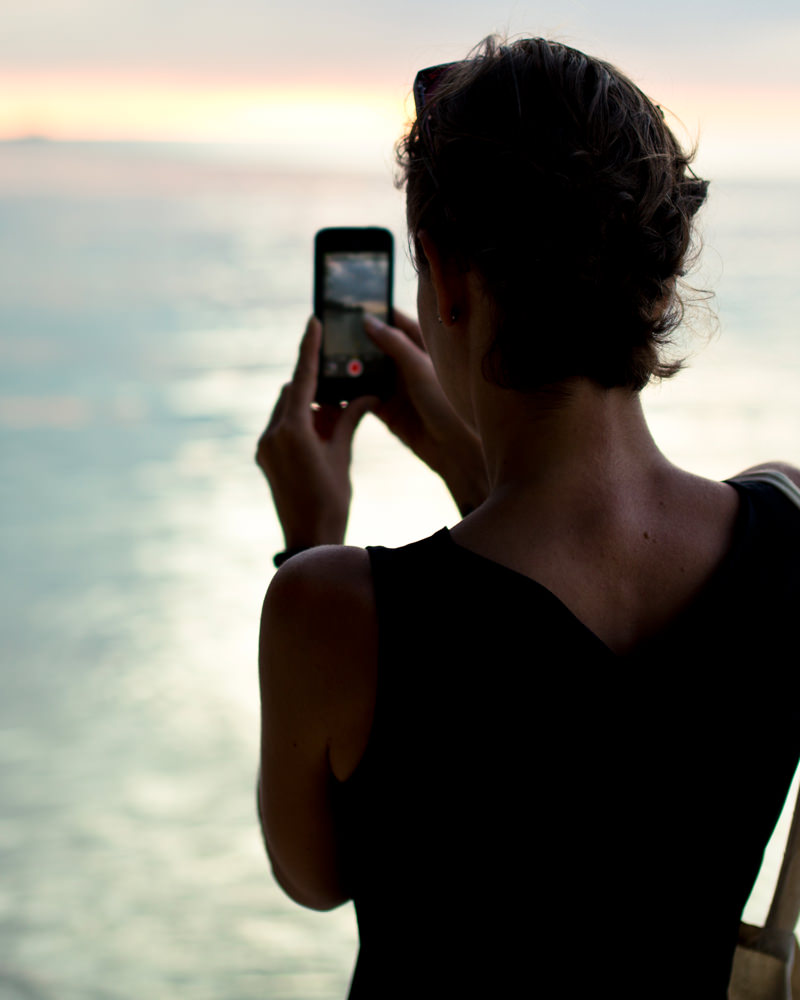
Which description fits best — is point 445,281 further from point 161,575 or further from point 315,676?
point 161,575

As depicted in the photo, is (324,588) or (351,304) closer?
(324,588)

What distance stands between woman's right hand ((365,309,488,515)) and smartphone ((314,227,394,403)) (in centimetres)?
2

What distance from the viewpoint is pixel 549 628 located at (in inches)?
24.2

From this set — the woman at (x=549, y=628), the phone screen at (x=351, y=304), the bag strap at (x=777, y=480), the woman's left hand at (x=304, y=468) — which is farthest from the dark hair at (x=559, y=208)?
the phone screen at (x=351, y=304)

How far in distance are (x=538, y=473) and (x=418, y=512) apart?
2393 millimetres

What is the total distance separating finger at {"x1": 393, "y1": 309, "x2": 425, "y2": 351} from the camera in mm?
1096

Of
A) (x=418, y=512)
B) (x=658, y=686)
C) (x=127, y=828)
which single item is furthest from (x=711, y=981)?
(x=418, y=512)

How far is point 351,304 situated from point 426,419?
144mm

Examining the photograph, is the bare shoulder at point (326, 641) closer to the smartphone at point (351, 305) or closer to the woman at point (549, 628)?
the woman at point (549, 628)

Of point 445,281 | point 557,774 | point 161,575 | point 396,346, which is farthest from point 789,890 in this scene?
point 161,575

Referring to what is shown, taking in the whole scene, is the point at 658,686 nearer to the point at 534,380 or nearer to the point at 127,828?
the point at 534,380

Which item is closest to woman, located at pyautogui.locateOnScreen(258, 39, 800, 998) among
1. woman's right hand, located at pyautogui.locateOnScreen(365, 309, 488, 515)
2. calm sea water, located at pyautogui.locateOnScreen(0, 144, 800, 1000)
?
calm sea water, located at pyautogui.locateOnScreen(0, 144, 800, 1000)

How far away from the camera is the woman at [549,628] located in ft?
2.03

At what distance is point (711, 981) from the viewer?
72cm
